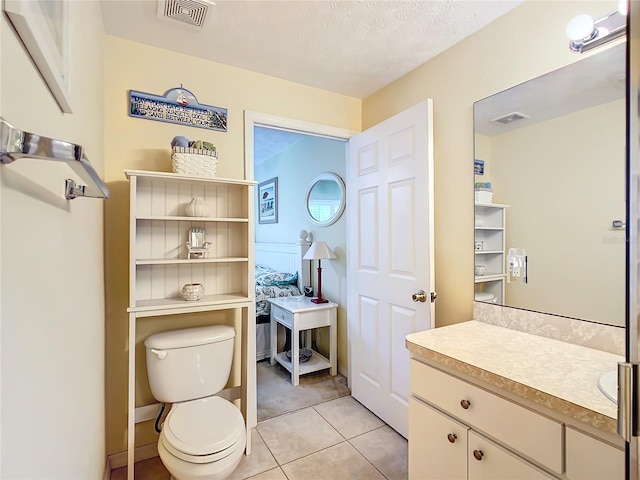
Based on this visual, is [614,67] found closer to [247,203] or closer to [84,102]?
[247,203]

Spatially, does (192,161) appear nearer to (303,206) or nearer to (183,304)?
(183,304)

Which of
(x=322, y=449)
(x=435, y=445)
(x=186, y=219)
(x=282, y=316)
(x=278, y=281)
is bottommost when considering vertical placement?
(x=322, y=449)

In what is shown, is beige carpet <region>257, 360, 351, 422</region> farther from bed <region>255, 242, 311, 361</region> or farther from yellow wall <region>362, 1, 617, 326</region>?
yellow wall <region>362, 1, 617, 326</region>

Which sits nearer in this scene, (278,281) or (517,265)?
(517,265)

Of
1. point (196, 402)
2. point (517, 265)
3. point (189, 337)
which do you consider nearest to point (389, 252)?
point (517, 265)

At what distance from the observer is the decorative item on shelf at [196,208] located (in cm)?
187

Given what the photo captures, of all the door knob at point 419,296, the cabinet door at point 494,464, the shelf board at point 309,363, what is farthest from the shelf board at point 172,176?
the shelf board at point 309,363

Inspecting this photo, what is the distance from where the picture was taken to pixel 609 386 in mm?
950

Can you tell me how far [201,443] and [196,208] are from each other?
1184 mm

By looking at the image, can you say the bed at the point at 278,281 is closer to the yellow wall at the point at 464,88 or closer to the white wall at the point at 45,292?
the yellow wall at the point at 464,88

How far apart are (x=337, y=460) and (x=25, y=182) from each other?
1984 millimetres

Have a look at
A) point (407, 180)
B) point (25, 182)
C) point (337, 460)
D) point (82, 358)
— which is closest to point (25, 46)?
point (25, 182)

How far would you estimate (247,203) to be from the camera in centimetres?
200

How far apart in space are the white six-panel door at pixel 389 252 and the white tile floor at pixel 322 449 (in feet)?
0.49
